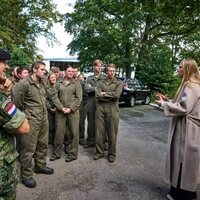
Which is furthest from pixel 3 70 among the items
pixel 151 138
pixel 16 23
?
pixel 16 23

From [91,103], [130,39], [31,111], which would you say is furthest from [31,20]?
[31,111]

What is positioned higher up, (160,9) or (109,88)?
(160,9)

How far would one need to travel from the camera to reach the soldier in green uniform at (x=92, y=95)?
7.83 meters

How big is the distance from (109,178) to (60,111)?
5.91ft

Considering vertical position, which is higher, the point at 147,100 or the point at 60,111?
the point at 60,111

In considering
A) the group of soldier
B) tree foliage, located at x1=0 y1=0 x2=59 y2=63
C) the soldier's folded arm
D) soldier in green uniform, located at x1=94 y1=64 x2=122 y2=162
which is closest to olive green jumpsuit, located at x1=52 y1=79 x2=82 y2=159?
the group of soldier

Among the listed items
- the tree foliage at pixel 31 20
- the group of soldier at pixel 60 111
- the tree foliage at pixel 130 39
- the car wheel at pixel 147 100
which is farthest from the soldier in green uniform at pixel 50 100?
the tree foliage at pixel 31 20

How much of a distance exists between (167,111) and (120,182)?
1728mm

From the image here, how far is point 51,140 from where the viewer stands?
8.11 m

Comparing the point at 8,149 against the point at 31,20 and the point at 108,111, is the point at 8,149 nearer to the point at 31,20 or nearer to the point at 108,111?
the point at 108,111

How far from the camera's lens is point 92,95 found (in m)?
8.05

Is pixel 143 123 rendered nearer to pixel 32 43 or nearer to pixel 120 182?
pixel 120 182

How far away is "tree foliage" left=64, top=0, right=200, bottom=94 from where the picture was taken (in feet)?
76.1

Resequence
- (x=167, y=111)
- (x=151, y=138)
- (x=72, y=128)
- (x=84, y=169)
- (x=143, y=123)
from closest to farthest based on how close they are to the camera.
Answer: (x=167, y=111) → (x=84, y=169) → (x=72, y=128) → (x=151, y=138) → (x=143, y=123)
